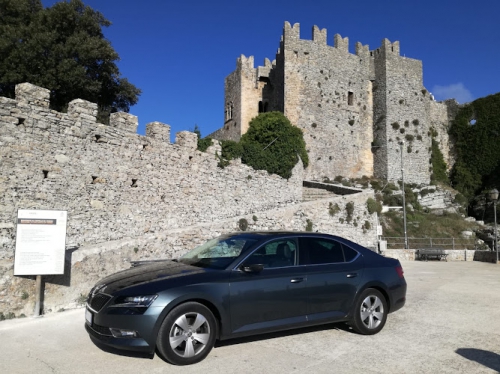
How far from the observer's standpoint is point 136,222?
13.1m

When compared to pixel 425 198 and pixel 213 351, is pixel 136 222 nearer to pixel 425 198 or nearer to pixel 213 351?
pixel 213 351

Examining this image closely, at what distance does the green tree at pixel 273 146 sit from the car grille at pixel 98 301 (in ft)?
45.2

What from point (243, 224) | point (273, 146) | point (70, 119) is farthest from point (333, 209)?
point (70, 119)

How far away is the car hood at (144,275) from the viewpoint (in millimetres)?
4691

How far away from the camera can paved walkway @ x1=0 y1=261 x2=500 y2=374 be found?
170 inches

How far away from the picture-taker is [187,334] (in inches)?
175

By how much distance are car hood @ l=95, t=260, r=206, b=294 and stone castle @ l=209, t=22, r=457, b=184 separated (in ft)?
86.0

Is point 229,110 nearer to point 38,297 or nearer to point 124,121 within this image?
point 124,121

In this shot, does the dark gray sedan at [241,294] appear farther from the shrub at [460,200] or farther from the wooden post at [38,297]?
the shrub at [460,200]

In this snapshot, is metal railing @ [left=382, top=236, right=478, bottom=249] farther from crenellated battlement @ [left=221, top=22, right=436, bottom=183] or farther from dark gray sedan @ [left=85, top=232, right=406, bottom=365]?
dark gray sedan @ [left=85, top=232, right=406, bottom=365]

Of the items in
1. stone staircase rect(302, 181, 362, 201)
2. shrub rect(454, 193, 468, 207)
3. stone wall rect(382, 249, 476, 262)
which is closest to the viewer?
stone wall rect(382, 249, 476, 262)

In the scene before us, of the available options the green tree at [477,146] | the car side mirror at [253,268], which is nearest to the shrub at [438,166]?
the green tree at [477,146]

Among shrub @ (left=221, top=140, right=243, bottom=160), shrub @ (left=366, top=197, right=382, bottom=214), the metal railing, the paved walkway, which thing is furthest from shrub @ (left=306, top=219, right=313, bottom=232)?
the paved walkway

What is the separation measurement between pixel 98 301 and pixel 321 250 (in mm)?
3032
